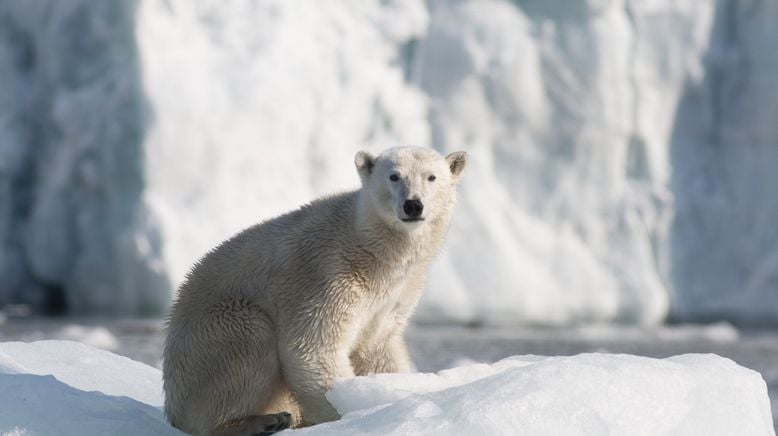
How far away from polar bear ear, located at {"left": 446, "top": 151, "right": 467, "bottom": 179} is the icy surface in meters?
1.25

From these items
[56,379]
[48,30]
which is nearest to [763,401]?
[56,379]

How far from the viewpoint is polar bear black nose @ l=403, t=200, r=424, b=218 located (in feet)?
11.0

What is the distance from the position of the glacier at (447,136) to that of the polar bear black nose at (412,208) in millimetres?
9678

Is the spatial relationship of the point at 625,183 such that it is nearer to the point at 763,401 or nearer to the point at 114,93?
the point at 114,93

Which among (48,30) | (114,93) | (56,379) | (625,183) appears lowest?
(56,379)

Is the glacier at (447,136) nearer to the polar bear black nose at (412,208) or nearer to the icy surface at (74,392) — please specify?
the icy surface at (74,392)

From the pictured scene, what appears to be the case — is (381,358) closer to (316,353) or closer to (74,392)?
(316,353)

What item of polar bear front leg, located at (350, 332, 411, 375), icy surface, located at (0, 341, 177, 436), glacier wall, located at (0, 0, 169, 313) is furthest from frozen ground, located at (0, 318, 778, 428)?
polar bear front leg, located at (350, 332, 411, 375)

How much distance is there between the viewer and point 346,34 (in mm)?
14234

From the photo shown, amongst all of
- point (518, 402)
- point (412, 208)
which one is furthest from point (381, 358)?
point (518, 402)

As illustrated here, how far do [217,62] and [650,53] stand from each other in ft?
19.3

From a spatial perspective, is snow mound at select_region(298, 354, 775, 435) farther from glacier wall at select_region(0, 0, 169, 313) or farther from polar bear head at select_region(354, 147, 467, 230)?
glacier wall at select_region(0, 0, 169, 313)

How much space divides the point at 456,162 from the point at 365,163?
0.32 metres

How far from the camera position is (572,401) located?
2.88 m
